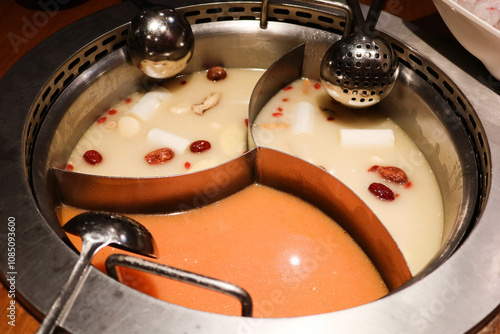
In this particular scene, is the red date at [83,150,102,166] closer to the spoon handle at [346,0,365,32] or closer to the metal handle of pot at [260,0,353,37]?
the metal handle of pot at [260,0,353,37]

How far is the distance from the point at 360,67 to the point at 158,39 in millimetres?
792

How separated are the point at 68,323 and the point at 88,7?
1574 millimetres

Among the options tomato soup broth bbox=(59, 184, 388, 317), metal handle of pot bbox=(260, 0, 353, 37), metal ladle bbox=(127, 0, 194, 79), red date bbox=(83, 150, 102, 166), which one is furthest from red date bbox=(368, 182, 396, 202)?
red date bbox=(83, 150, 102, 166)

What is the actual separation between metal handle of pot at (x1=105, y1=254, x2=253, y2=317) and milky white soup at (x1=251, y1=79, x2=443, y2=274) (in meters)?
0.66

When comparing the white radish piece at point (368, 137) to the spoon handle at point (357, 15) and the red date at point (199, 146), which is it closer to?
the spoon handle at point (357, 15)

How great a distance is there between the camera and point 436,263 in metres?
1.31

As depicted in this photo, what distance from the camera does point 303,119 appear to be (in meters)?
1.98

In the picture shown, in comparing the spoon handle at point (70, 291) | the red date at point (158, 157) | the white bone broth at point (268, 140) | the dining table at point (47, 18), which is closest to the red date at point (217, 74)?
the white bone broth at point (268, 140)

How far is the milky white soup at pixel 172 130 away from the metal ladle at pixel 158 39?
19cm

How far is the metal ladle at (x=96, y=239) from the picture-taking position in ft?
3.73

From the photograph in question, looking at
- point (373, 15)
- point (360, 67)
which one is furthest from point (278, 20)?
point (360, 67)

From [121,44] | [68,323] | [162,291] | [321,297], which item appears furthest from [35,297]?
[121,44]

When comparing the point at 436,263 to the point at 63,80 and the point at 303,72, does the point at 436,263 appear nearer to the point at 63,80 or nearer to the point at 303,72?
the point at 303,72

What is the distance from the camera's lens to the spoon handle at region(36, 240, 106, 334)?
3.49 ft
